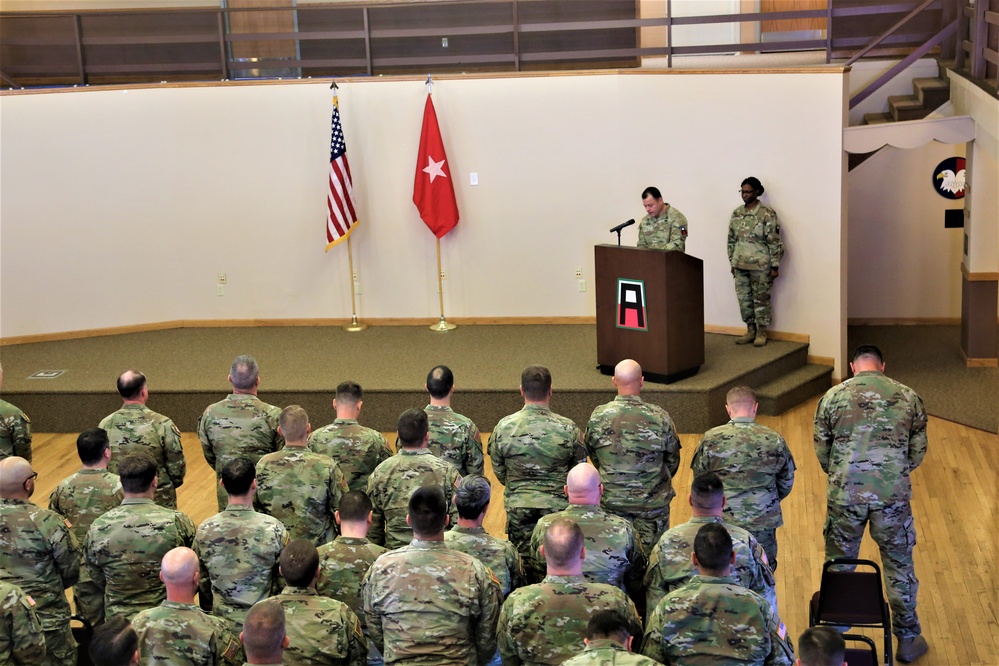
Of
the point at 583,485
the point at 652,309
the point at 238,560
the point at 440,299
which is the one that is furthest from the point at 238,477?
the point at 440,299

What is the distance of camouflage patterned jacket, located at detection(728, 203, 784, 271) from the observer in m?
9.22

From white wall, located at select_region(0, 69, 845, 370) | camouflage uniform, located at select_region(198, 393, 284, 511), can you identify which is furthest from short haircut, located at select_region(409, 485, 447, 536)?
white wall, located at select_region(0, 69, 845, 370)

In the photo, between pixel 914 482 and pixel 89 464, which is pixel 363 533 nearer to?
pixel 89 464

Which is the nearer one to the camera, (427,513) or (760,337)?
(427,513)

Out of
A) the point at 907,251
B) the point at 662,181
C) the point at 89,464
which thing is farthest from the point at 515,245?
the point at 89,464

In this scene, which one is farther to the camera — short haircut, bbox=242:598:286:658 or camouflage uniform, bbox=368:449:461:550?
camouflage uniform, bbox=368:449:461:550

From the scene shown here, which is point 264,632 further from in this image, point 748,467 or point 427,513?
point 748,467

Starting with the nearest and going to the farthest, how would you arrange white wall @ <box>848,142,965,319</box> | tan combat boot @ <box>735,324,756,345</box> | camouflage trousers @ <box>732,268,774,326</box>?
1. camouflage trousers @ <box>732,268,774,326</box>
2. tan combat boot @ <box>735,324,756,345</box>
3. white wall @ <box>848,142,965,319</box>

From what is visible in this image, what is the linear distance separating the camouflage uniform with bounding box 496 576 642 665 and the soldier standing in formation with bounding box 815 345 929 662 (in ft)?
6.58

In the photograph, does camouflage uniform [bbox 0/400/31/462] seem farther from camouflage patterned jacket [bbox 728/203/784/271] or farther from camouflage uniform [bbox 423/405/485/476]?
camouflage patterned jacket [bbox 728/203/784/271]

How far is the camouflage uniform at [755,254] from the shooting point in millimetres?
9234

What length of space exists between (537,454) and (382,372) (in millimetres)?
4100

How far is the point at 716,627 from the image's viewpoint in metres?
3.65

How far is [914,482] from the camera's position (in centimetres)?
741
